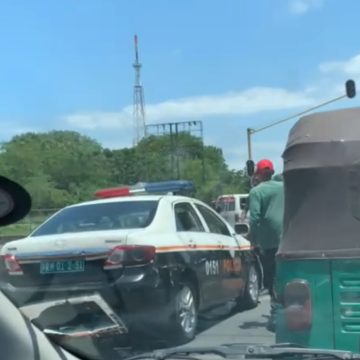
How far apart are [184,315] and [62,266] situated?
1173mm

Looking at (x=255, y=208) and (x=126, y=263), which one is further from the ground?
(x=255, y=208)

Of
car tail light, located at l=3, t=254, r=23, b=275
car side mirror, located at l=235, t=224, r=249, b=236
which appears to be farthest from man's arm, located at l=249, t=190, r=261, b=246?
car tail light, located at l=3, t=254, r=23, b=275

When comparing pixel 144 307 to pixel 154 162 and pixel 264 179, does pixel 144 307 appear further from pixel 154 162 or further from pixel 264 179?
pixel 154 162

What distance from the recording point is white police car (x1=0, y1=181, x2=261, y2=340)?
24.5ft

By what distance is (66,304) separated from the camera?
628 centimetres

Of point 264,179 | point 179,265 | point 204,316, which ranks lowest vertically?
point 204,316

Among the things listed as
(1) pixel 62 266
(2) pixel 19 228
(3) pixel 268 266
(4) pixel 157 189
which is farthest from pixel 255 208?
(2) pixel 19 228

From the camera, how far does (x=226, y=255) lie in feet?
32.8

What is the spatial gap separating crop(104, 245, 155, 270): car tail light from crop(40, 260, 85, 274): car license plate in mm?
252

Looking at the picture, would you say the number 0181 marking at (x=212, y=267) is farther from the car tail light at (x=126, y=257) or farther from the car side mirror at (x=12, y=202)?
the car side mirror at (x=12, y=202)

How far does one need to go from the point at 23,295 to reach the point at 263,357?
13.9 feet

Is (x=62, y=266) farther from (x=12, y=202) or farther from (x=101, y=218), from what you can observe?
(x=12, y=202)

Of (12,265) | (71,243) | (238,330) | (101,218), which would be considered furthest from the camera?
(101,218)

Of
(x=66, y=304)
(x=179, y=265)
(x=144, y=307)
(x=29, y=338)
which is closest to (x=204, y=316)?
(x=179, y=265)
